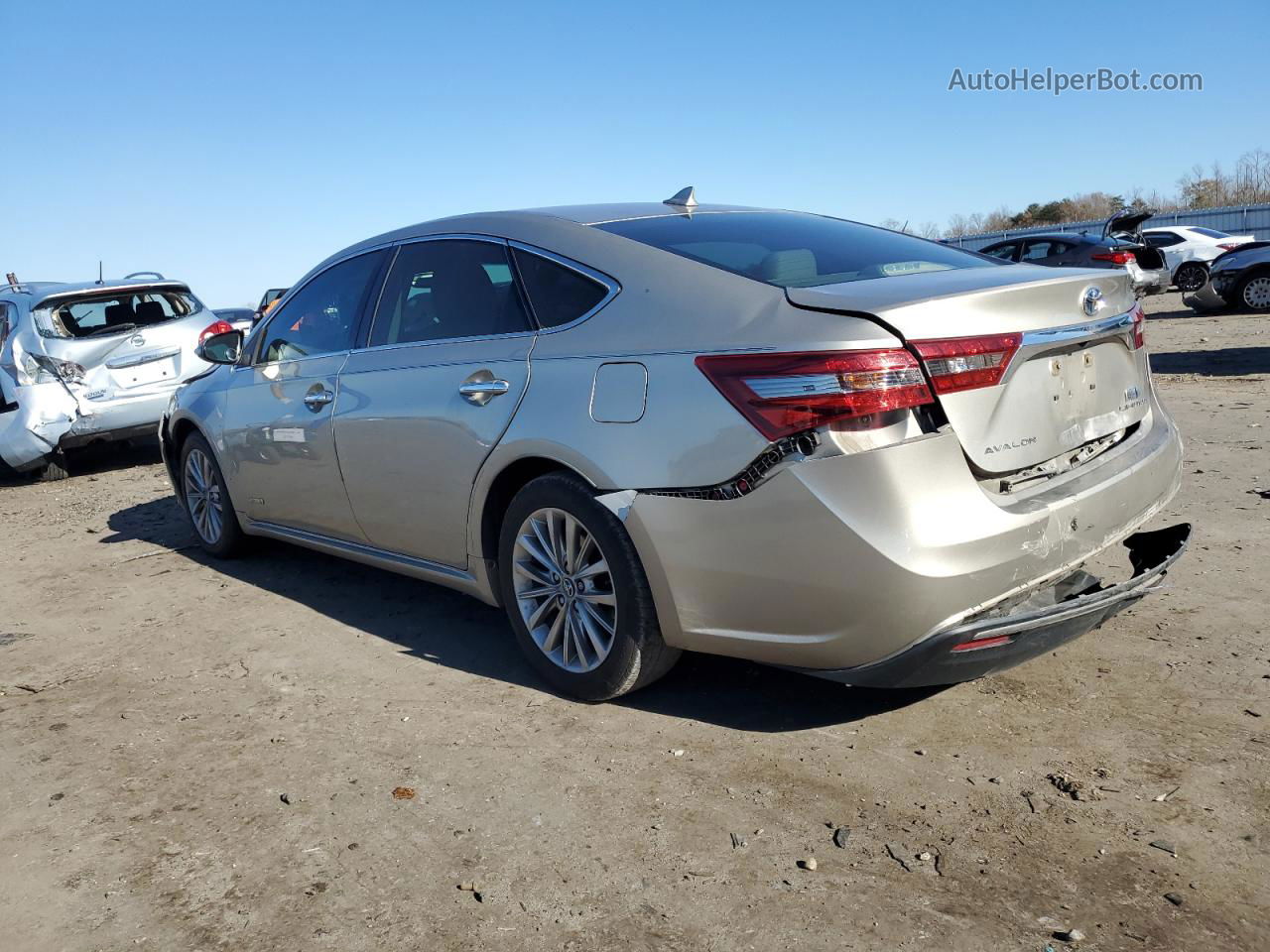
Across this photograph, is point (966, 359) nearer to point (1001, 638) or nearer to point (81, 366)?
point (1001, 638)

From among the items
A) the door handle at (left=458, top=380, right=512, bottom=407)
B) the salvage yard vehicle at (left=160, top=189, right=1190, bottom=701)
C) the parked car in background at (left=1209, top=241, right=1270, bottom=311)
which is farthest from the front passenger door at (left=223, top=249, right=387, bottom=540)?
the parked car in background at (left=1209, top=241, right=1270, bottom=311)

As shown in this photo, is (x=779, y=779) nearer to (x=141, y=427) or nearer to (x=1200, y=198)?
(x=141, y=427)

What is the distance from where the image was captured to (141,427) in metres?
9.44

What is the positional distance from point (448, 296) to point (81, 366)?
641 cm

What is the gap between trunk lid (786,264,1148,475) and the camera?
291 centimetres

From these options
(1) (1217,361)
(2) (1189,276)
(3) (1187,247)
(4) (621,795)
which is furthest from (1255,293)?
(4) (621,795)

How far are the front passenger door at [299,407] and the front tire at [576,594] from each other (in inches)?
47.7

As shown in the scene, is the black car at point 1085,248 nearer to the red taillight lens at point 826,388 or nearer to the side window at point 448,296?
the side window at point 448,296

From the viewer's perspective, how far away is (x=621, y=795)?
307 cm

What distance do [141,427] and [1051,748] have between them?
845 cm

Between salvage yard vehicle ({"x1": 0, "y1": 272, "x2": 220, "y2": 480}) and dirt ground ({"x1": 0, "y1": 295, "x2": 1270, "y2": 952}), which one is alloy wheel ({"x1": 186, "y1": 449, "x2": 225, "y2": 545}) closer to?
dirt ground ({"x1": 0, "y1": 295, "x2": 1270, "y2": 952})

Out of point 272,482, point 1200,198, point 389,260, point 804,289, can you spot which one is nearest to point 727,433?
point 804,289

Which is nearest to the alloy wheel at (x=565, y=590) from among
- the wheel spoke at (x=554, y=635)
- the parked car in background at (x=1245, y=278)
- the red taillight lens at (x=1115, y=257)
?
the wheel spoke at (x=554, y=635)

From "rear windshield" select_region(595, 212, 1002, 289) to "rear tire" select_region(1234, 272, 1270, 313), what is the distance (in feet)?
45.6
